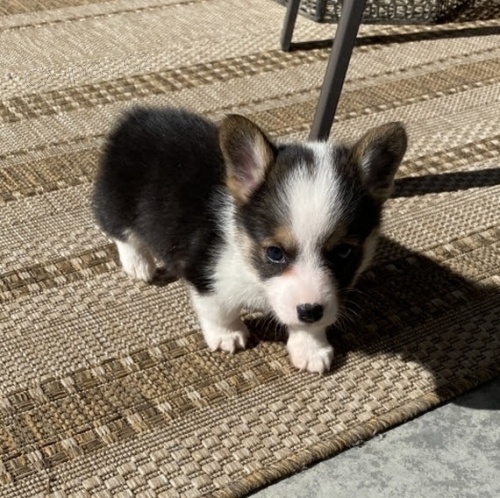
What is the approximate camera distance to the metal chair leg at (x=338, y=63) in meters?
2.29

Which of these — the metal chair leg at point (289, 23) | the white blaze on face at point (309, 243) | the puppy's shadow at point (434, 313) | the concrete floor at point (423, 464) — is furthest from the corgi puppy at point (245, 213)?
the metal chair leg at point (289, 23)

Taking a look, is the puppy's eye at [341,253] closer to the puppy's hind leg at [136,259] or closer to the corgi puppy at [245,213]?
the corgi puppy at [245,213]

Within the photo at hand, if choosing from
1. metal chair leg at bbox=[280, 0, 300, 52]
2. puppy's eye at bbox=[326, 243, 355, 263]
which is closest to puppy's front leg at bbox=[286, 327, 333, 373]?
puppy's eye at bbox=[326, 243, 355, 263]

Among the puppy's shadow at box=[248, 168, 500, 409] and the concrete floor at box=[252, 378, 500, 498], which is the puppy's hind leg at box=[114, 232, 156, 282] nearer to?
the puppy's shadow at box=[248, 168, 500, 409]

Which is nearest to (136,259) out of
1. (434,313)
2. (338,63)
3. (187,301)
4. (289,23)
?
(187,301)

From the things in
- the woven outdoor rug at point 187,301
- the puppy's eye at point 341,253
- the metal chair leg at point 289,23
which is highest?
the puppy's eye at point 341,253

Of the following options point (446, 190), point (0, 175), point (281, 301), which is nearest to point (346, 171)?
point (281, 301)

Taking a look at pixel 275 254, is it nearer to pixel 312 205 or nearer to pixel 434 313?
pixel 312 205

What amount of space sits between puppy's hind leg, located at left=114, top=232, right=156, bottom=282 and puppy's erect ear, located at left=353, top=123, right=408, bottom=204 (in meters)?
0.56

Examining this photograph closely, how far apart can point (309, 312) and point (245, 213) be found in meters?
0.26

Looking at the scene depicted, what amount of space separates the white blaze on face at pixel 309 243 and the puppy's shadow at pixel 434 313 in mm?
313

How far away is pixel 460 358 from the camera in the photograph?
1.81 meters

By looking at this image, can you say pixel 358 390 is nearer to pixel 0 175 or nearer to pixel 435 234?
pixel 435 234

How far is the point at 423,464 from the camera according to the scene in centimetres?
159
